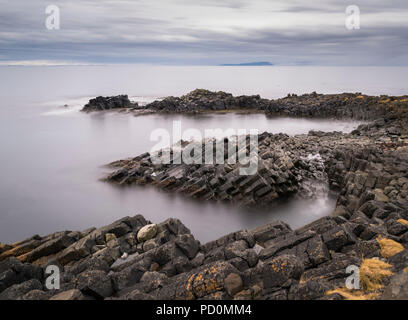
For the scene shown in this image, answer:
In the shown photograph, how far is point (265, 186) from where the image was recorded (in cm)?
2381

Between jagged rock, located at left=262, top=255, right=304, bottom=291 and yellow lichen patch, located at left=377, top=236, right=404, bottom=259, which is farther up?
yellow lichen patch, located at left=377, top=236, right=404, bottom=259

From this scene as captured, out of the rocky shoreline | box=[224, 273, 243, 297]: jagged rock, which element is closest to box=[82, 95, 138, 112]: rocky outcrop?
the rocky shoreline

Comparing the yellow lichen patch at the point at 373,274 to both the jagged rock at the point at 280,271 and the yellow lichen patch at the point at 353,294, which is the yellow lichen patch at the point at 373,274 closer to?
the yellow lichen patch at the point at 353,294

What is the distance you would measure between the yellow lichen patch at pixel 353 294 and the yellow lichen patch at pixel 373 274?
0.70ft

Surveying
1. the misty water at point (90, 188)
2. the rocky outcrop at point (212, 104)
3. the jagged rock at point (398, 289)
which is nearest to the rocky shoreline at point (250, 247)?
the jagged rock at point (398, 289)

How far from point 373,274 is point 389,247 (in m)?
1.98

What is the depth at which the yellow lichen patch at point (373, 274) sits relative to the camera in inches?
294

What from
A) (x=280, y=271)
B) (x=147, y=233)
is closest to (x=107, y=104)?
(x=147, y=233)

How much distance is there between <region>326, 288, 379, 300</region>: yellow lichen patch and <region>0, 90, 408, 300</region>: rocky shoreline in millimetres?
39

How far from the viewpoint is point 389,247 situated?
30.5 feet

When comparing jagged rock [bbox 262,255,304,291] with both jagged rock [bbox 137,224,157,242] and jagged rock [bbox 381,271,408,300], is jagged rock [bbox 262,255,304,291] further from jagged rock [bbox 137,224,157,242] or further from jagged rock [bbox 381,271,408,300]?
jagged rock [bbox 137,224,157,242]

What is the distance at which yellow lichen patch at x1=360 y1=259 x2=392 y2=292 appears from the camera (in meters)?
7.46
